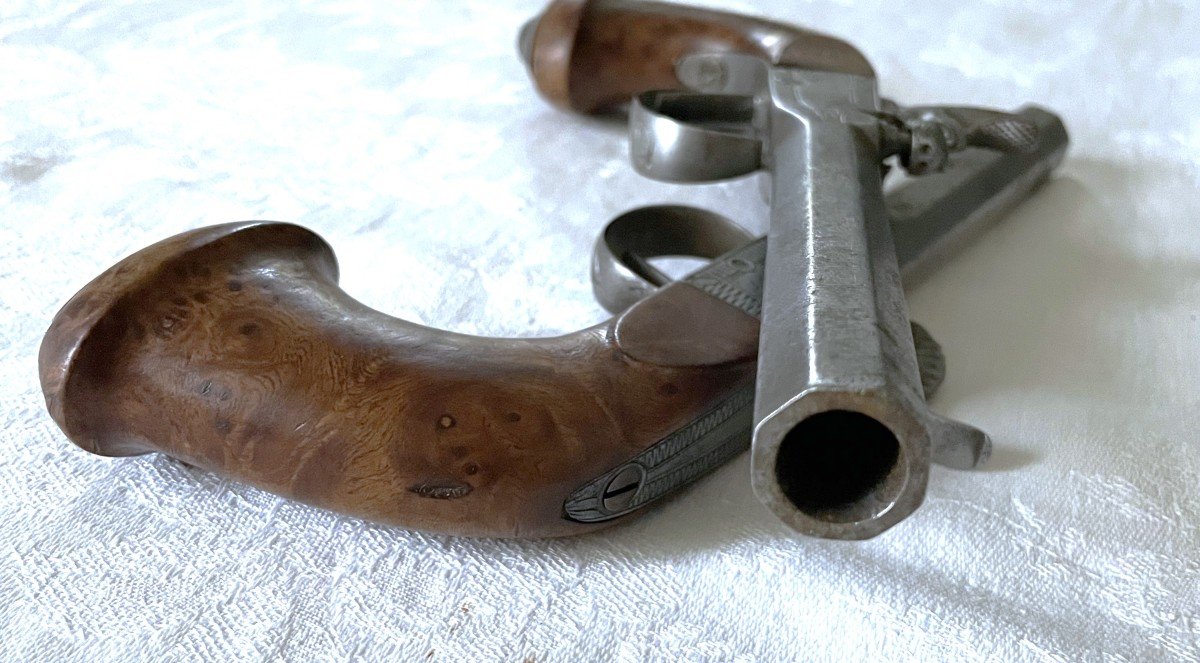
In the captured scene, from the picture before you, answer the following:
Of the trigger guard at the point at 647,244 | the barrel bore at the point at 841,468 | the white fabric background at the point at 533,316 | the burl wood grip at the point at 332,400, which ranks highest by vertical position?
the barrel bore at the point at 841,468

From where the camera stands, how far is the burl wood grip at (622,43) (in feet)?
3.90

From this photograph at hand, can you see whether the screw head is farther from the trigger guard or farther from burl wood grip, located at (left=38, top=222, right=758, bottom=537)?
the trigger guard

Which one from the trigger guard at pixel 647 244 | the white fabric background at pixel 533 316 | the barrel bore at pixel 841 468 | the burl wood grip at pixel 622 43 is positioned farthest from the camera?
the burl wood grip at pixel 622 43

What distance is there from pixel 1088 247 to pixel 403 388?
2.30ft

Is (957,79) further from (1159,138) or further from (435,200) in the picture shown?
Answer: (435,200)

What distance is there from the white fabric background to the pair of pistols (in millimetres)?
51

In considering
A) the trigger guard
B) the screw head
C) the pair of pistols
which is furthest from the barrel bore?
the trigger guard

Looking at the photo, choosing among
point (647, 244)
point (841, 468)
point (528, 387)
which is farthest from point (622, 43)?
point (841, 468)

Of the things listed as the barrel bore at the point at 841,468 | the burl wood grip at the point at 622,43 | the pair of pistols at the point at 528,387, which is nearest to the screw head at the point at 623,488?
the pair of pistols at the point at 528,387

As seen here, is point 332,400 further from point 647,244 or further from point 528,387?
point 647,244

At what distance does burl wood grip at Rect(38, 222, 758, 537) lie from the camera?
0.63m

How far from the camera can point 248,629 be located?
0.62 meters

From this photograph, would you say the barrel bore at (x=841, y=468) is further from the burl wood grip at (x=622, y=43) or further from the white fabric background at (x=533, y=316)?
the burl wood grip at (x=622, y=43)

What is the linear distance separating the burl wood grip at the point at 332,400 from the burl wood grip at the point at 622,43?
0.59 meters
